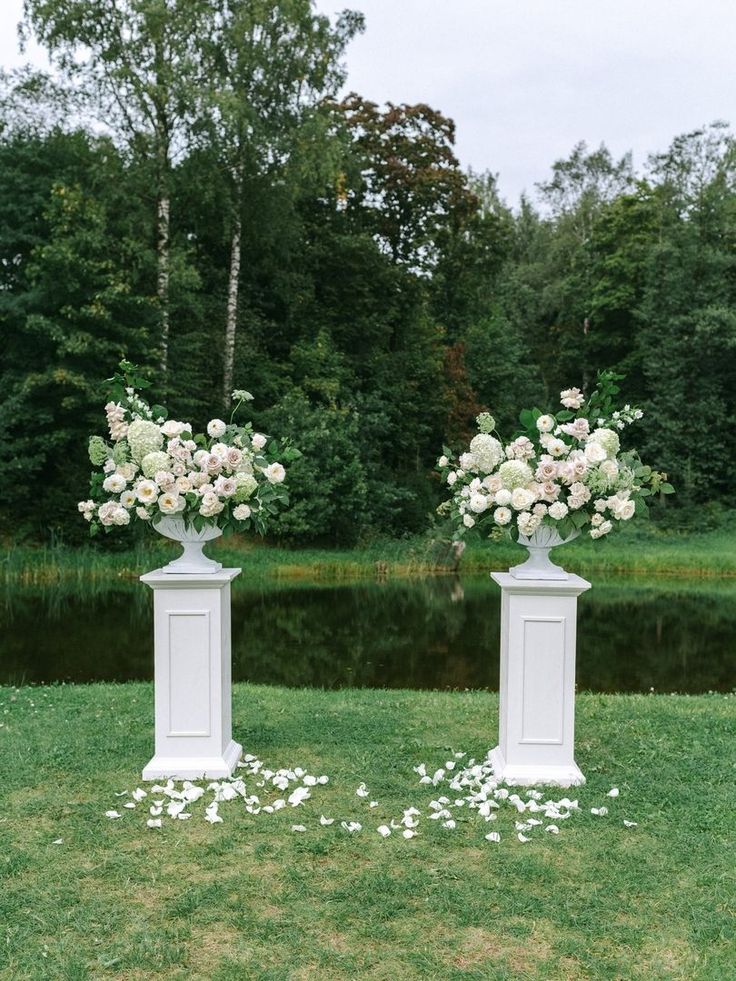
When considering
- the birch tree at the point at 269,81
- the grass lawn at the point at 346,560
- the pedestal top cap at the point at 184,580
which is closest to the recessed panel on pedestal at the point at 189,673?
the pedestal top cap at the point at 184,580

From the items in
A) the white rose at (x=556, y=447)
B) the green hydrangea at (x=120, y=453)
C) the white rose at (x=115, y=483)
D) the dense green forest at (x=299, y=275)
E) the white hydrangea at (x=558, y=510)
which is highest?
the dense green forest at (x=299, y=275)

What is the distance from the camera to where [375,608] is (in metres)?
12.6

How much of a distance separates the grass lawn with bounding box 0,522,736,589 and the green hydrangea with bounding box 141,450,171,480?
1023 centimetres

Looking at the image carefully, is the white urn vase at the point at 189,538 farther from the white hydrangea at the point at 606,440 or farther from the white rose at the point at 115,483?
the white hydrangea at the point at 606,440

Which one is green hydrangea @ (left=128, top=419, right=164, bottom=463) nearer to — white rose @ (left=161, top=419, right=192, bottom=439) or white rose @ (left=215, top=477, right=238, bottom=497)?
white rose @ (left=161, top=419, right=192, bottom=439)

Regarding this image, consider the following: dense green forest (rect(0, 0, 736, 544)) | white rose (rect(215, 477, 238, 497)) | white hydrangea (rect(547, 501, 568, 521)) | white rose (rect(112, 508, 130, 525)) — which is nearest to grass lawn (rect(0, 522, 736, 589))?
dense green forest (rect(0, 0, 736, 544))

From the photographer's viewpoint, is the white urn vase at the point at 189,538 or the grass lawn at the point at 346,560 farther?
the grass lawn at the point at 346,560

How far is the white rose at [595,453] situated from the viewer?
411 cm

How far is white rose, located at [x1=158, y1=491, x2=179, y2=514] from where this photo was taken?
13.5 ft

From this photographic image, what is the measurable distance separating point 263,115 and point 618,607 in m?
11.5

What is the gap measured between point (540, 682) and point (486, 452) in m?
1.17

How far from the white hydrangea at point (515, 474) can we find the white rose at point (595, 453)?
0.97 feet

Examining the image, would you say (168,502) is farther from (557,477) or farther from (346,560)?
(346,560)

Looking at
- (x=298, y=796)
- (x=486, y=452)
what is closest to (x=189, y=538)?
(x=298, y=796)
